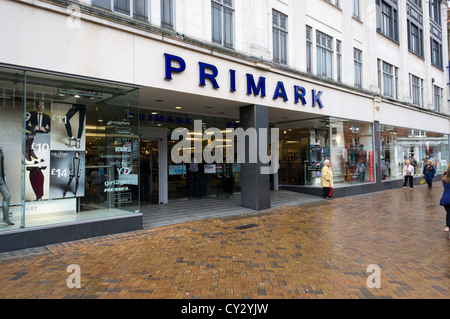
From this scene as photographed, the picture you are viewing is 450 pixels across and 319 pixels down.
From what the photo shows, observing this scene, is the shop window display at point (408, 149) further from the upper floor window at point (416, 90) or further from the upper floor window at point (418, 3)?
the upper floor window at point (418, 3)

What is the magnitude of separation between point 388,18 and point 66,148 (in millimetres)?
19827

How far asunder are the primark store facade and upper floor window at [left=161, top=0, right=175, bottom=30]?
67 centimetres

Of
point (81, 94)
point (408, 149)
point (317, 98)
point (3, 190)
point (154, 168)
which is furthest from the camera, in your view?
point (408, 149)

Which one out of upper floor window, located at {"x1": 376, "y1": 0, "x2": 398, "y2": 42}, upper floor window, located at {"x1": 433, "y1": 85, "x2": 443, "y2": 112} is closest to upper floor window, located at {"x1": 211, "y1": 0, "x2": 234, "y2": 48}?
upper floor window, located at {"x1": 376, "y1": 0, "x2": 398, "y2": 42}

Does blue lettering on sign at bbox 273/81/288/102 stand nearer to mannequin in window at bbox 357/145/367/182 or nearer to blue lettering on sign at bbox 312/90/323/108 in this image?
blue lettering on sign at bbox 312/90/323/108

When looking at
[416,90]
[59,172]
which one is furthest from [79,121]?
[416,90]

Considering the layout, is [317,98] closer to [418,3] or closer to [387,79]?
[387,79]

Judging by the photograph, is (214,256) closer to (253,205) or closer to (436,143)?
(253,205)

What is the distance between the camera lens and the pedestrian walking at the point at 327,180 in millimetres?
12680

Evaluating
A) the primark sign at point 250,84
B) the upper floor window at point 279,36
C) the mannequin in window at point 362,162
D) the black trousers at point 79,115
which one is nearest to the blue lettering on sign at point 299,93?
the primark sign at point 250,84

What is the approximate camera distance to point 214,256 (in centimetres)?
536

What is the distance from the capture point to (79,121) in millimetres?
7508

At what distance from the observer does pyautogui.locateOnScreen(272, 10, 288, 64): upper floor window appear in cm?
1128
